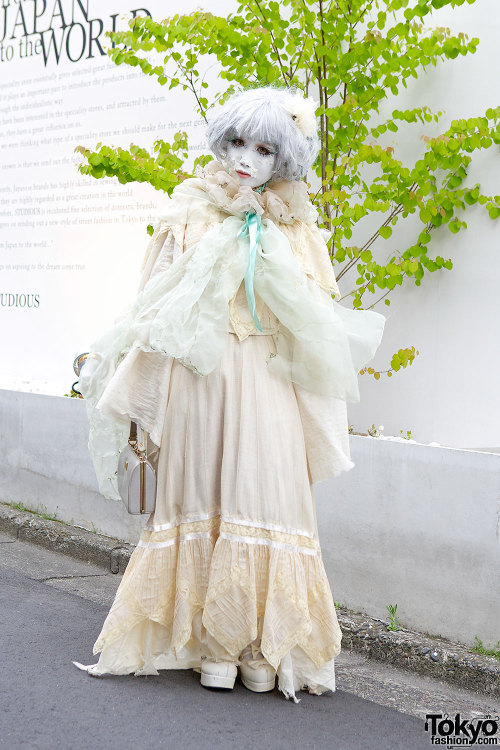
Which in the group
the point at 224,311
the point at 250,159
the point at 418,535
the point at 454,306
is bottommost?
the point at 418,535

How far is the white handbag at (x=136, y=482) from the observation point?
3.28 m

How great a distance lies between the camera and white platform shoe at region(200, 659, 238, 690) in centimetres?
328

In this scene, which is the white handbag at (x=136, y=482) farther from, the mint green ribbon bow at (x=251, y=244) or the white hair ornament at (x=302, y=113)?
the white hair ornament at (x=302, y=113)

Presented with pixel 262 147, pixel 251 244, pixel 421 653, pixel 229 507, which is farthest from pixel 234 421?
pixel 421 653

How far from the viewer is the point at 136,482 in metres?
3.28

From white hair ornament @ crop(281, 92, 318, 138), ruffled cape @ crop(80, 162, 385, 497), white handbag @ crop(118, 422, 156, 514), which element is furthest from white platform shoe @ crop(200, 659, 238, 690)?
white hair ornament @ crop(281, 92, 318, 138)

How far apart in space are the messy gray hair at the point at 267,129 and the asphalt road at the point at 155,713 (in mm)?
1747

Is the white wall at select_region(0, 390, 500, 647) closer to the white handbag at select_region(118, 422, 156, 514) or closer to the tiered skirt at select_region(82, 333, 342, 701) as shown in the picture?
the tiered skirt at select_region(82, 333, 342, 701)

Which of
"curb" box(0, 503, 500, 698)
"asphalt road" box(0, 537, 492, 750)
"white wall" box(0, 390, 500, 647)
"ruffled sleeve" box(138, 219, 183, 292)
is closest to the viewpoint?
"asphalt road" box(0, 537, 492, 750)

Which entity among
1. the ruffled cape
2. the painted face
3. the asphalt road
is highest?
the painted face

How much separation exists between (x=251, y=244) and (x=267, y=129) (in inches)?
14.8

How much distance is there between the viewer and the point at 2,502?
6.34m

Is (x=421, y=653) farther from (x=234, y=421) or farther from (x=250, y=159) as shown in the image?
(x=250, y=159)

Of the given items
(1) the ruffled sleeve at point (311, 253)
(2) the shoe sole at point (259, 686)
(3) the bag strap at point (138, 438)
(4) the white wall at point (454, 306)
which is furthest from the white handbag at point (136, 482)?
Result: (4) the white wall at point (454, 306)
